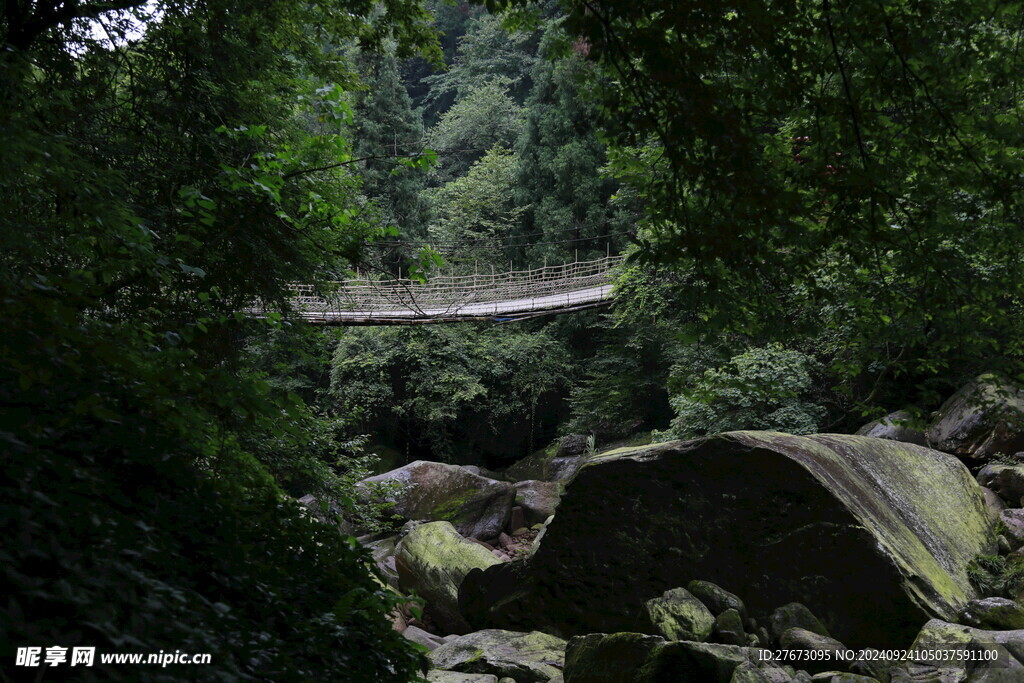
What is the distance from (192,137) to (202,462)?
76.4 inches

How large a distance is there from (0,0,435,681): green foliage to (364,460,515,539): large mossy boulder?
209 inches

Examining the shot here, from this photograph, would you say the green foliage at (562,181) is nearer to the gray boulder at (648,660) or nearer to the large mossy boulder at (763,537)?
the large mossy boulder at (763,537)

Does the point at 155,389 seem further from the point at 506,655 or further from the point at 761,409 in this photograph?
the point at 761,409

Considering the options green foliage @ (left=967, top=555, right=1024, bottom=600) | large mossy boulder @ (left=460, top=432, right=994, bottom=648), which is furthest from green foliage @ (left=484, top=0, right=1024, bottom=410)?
green foliage @ (left=967, top=555, right=1024, bottom=600)

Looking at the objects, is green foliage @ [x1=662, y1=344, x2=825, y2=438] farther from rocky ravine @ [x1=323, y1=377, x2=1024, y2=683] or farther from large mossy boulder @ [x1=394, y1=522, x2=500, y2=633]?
large mossy boulder @ [x1=394, y1=522, x2=500, y2=633]

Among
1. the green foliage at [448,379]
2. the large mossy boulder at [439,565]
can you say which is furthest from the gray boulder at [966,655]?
the green foliage at [448,379]

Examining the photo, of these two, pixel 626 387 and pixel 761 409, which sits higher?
pixel 626 387

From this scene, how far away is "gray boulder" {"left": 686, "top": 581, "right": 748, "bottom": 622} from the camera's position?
4164 mm

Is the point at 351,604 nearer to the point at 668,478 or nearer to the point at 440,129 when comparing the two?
the point at 668,478

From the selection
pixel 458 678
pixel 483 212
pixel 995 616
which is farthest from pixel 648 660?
pixel 483 212

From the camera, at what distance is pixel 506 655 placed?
13.5 feet

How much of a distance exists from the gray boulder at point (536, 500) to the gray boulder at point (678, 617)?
4.87m

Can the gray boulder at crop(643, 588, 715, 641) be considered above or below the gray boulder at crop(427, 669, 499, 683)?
above

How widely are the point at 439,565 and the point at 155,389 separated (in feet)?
17.1
